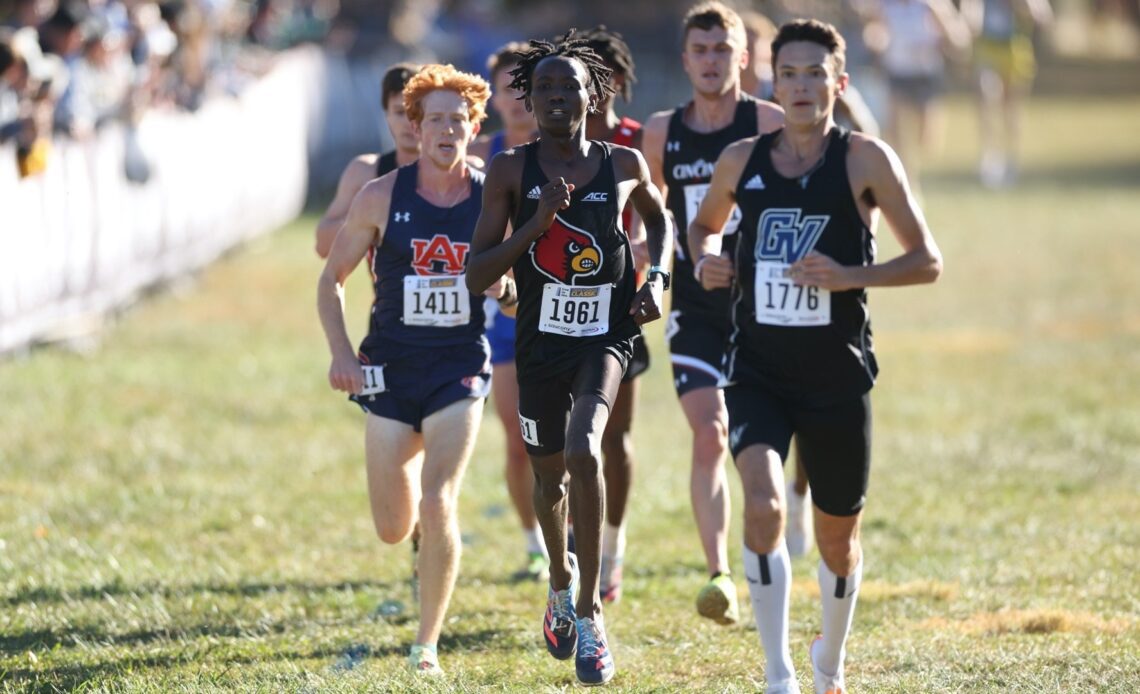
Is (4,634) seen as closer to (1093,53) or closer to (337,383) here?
(337,383)

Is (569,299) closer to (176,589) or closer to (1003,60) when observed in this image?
(176,589)

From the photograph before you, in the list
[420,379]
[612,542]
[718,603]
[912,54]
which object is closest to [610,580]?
[612,542]

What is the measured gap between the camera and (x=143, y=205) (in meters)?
16.3

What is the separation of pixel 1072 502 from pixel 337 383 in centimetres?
467

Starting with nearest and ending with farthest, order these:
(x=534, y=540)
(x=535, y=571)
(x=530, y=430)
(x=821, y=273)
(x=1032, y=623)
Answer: (x=821, y=273) → (x=530, y=430) → (x=1032, y=623) → (x=535, y=571) → (x=534, y=540)

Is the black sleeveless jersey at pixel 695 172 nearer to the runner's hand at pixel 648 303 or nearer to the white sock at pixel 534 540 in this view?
the white sock at pixel 534 540

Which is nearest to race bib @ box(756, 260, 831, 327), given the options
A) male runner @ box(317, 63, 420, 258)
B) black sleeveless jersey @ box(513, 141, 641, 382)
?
black sleeveless jersey @ box(513, 141, 641, 382)

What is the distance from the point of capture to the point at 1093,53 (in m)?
53.0

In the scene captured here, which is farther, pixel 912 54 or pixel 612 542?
pixel 912 54

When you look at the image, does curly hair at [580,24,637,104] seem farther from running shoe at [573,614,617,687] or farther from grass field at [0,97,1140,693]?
running shoe at [573,614,617,687]

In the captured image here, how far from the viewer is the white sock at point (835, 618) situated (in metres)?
6.21

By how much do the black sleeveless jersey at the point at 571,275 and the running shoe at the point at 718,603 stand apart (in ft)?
3.91

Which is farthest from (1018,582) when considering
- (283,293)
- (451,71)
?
(283,293)

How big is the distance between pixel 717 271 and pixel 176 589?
126 inches
